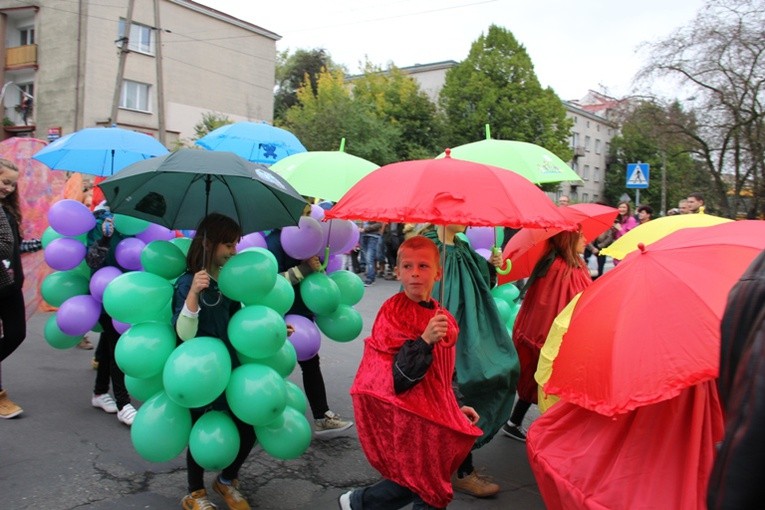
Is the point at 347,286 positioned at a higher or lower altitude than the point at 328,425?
higher

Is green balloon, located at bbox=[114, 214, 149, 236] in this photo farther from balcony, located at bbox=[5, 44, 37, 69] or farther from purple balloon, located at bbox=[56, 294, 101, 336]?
balcony, located at bbox=[5, 44, 37, 69]

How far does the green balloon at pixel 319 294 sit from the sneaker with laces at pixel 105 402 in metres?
1.90

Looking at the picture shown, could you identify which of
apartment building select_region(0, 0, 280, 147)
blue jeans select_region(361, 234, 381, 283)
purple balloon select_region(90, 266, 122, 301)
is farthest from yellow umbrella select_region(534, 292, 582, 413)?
apartment building select_region(0, 0, 280, 147)

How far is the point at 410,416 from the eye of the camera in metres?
2.79

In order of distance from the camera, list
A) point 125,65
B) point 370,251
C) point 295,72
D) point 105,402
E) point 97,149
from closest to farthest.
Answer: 1. point 105,402
2. point 97,149
3. point 370,251
4. point 125,65
5. point 295,72

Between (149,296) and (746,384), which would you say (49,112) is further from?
(746,384)

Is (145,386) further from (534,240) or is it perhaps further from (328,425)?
(534,240)

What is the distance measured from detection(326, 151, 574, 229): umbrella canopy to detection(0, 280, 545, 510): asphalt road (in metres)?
1.93

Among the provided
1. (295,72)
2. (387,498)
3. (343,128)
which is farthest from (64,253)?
(295,72)

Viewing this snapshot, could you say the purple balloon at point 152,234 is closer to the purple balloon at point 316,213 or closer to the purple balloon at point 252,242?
the purple balloon at point 252,242

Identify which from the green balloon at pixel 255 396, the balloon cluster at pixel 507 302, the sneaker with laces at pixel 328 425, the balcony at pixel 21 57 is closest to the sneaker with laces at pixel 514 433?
the balloon cluster at pixel 507 302

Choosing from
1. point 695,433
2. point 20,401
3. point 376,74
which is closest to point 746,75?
point 695,433

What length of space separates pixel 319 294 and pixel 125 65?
2549cm

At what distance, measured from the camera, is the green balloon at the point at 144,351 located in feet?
10.4
